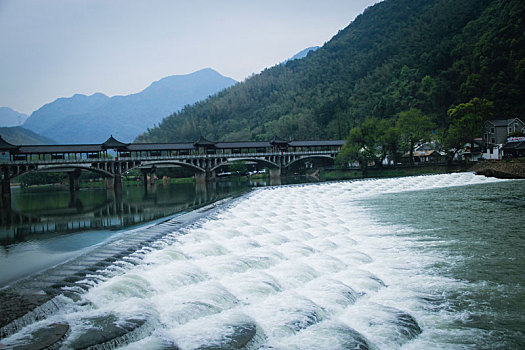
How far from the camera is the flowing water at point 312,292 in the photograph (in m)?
4.73

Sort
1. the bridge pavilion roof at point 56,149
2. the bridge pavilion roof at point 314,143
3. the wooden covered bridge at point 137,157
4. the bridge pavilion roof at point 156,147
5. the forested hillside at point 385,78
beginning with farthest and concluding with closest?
the bridge pavilion roof at point 314,143 → the bridge pavilion roof at point 156,147 → the forested hillside at point 385,78 → the bridge pavilion roof at point 56,149 → the wooden covered bridge at point 137,157

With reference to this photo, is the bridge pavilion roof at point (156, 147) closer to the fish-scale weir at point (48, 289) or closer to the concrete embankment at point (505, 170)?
the concrete embankment at point (505, 170)

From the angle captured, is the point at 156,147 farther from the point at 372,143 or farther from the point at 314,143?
the point at 372,143

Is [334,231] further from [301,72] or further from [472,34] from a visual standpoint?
[301,72]

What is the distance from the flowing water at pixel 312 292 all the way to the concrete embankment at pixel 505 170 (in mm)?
23849

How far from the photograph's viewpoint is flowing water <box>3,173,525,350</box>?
473cm

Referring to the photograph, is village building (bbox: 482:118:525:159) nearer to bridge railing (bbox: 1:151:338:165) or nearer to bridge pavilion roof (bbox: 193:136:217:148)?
bridge railing (bbox: 1:151:338:165)

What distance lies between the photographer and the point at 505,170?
109 ft

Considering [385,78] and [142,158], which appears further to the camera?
[385,78]

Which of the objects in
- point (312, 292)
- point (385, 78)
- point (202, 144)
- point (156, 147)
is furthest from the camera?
point (385, 78)

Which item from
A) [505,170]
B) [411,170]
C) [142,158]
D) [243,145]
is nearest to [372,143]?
[411,170]

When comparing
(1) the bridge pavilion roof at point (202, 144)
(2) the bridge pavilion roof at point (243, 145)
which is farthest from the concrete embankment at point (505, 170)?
(1) the bridge pavilion roof at point (202, 144)

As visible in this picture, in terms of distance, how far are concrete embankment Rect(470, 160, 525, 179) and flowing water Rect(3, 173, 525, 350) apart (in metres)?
23.8

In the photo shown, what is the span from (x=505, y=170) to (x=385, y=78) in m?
74.0
